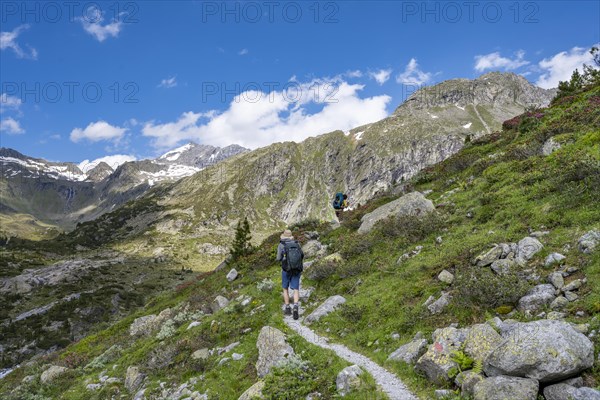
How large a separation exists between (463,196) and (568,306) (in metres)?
14.5

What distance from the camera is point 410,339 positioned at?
1070 cm

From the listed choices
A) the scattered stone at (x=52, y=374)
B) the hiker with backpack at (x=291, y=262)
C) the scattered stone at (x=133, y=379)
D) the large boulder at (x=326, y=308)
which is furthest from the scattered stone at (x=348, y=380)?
the scattered stone at (x=52, y=374)

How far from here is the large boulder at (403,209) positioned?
2255cm

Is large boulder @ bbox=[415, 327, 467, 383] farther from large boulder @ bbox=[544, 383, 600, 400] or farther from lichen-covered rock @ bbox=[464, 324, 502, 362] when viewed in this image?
large boulder @ bbox=[544, 383, 600, 400]

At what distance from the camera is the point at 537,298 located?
9805mm

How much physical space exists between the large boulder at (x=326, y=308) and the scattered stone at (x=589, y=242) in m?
8.38

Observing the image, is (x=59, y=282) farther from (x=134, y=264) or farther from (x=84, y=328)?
(x=134, y=264)

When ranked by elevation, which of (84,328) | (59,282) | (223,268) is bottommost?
(84,328)

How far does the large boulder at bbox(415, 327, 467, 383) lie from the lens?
329 inches

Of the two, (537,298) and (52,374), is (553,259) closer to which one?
(537,298)

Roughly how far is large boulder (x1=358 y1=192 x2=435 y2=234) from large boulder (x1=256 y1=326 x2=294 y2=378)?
12.9 metres

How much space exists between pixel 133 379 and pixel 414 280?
466 inches

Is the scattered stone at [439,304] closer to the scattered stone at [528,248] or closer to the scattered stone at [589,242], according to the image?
the scattered stone at [528,248]

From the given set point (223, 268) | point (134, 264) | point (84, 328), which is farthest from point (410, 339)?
point (134, 264)
